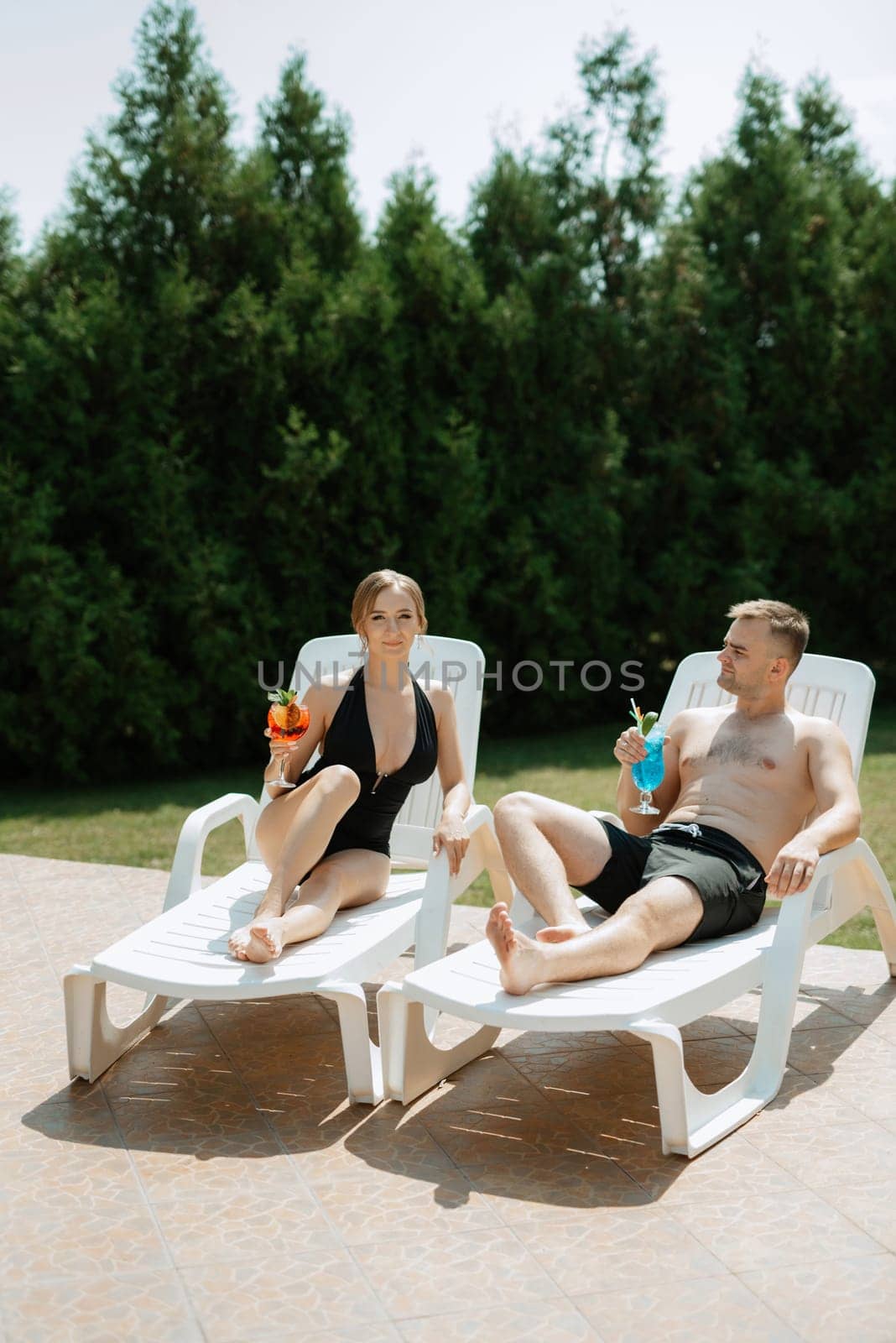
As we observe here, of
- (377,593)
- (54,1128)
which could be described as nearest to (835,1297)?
(54,1128)

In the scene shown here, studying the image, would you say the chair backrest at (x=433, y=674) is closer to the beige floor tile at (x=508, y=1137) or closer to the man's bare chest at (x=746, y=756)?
the man's bare chest at (x=746, y=756)

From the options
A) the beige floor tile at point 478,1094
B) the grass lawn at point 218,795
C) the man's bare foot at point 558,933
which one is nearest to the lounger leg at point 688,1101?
the man's bare foot at point 558,933

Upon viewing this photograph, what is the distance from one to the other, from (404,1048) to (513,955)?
1.71 feet

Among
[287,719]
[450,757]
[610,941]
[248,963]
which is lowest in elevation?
[248,963]

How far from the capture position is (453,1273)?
2936 mm

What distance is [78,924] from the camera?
5.64 meters

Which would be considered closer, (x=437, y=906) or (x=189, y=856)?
(x=437, y=906)

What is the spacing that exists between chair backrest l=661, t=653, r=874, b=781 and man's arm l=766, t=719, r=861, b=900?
18 centimetres

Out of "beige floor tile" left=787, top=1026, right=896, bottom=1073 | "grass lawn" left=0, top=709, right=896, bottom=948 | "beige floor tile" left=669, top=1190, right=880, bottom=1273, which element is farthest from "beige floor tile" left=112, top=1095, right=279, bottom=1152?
"grass lawn" left=0, top=709, right=896, bottom=948

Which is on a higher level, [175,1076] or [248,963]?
[248,963]

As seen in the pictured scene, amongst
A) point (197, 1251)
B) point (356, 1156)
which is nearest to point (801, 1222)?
point (356, 1156)

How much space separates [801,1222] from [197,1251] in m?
1.41

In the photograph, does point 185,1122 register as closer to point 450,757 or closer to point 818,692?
point 450,757

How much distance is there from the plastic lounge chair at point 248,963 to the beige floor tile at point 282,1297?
0.80 meters
